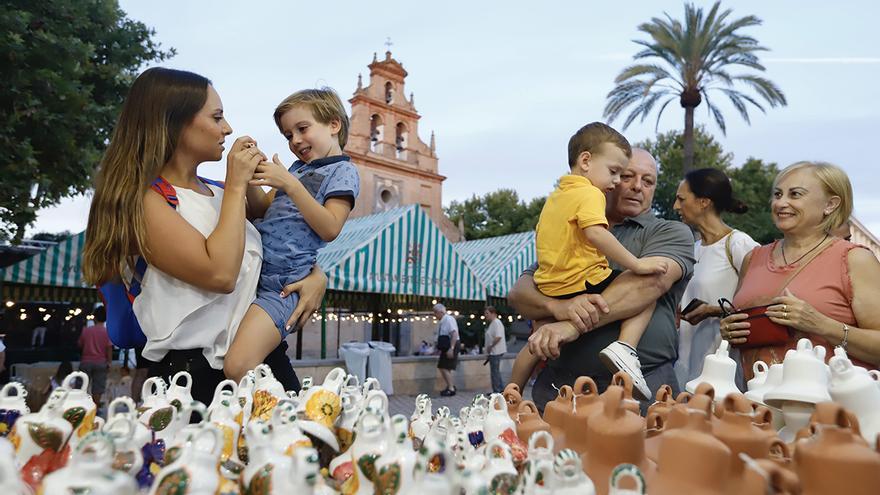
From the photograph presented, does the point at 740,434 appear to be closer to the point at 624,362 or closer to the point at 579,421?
the point at 579,421

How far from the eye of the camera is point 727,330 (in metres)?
2.31

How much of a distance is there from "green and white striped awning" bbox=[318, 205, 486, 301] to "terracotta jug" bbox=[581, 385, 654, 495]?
752cm

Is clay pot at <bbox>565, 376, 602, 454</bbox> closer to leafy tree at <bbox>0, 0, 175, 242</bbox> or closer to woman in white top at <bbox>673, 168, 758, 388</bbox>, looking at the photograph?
woman in white top at <bbox>673, 168, 758, 388</bbox>

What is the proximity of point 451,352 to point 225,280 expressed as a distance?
897 centimetres

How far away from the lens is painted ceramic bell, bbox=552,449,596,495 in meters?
0.86

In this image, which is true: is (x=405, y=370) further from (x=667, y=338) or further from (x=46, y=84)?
(x=667, y=338)

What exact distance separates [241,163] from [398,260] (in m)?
7.74

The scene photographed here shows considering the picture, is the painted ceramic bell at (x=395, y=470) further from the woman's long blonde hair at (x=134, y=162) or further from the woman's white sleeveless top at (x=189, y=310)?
the woman's long blonde hair at (x=134, y=162)

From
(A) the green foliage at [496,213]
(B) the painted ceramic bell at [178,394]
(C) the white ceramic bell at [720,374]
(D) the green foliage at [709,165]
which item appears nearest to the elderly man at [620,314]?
(C) the white ceramic bell at [720,374]

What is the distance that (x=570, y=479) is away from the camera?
0.87 metres

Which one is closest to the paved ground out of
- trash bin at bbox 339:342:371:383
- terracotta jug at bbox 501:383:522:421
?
trash bin at bbox 339:342:371:383

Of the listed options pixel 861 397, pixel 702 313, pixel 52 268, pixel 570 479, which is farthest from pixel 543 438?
pixel 52 268

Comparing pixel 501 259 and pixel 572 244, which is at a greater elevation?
pixel 501 259

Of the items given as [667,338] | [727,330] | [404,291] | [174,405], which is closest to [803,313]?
[727,330]
